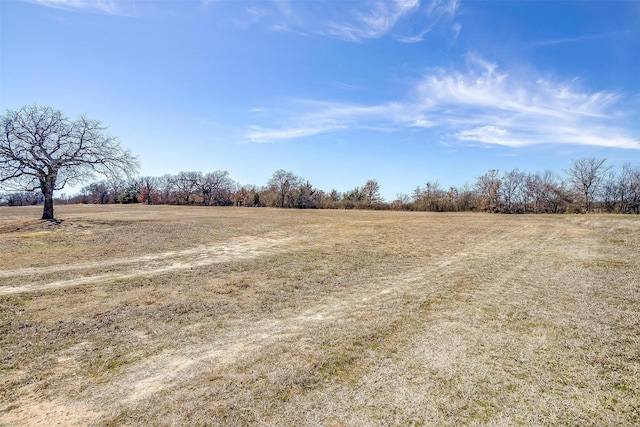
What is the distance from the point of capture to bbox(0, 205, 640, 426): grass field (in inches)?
144

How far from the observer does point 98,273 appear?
10.1m

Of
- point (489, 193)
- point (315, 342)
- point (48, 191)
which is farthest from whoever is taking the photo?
point (489, 193)

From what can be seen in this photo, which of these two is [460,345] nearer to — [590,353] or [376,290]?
[590,353]

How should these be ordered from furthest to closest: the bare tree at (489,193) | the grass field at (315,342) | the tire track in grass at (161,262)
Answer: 1. the bare tree at (489,193)
2. the tire track in grass at (161,262)
3. the grass field at (315,342)

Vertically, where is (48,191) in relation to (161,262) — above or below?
above

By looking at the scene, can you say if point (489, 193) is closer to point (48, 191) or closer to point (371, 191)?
point (371, 191)

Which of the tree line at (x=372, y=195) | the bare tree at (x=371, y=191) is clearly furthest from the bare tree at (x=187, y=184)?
the bare tree at (x=371, y=191)

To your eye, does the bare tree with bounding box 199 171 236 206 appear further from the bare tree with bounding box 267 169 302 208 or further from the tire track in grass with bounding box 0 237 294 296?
the tire track in grass with bounding box 0 237 294 296

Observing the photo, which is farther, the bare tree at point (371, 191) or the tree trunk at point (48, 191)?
the bare tree at point (371, 191)

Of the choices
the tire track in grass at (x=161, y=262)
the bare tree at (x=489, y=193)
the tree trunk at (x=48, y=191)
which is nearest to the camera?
the tire track in grass at (x=161, y=262)

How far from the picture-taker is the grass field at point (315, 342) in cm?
365


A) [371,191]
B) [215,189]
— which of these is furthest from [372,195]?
[215,189]

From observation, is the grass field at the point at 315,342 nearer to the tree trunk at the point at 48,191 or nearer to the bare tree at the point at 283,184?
the tree trunk at the point at 48,191

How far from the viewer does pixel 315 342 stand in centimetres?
536
